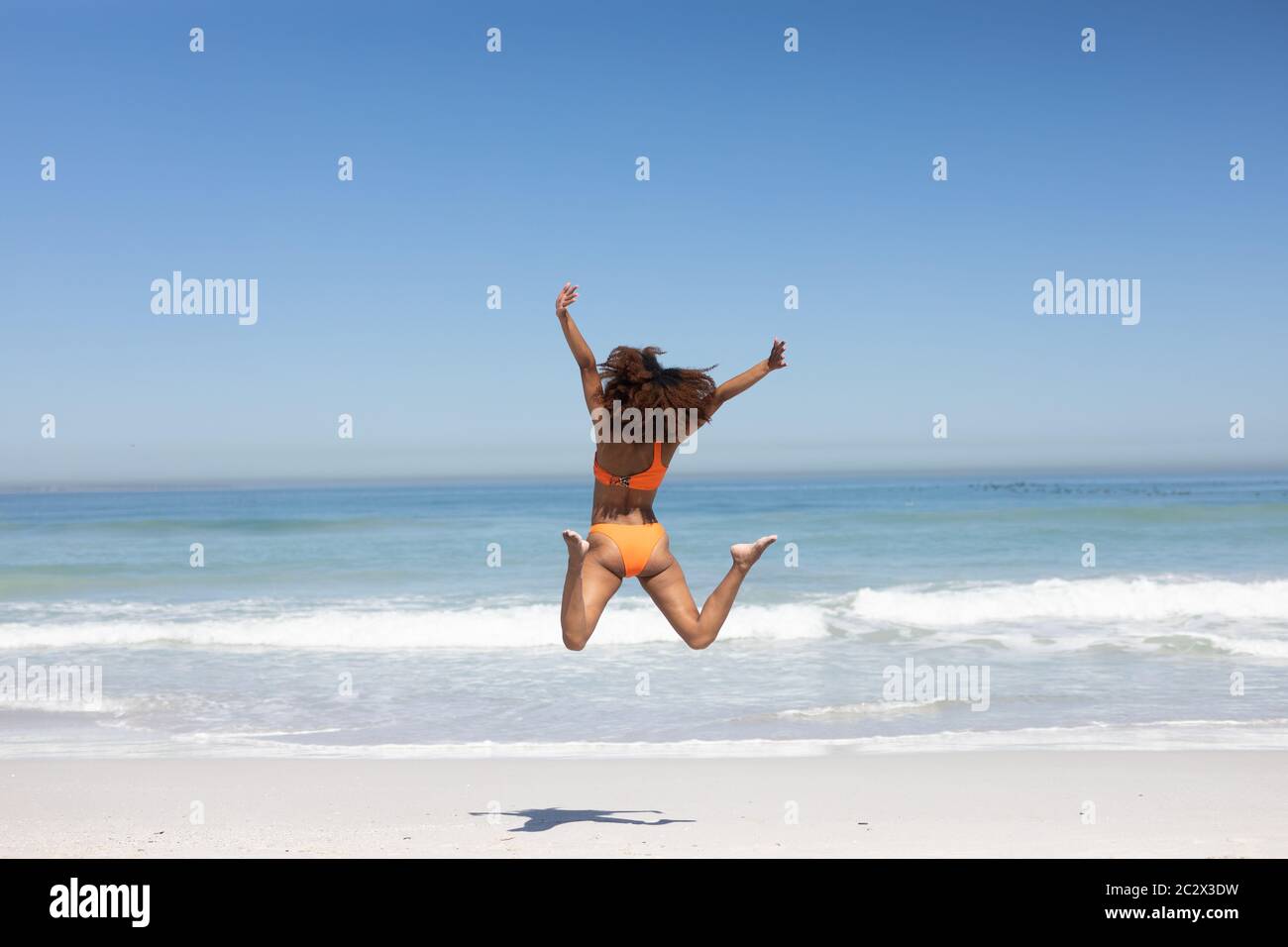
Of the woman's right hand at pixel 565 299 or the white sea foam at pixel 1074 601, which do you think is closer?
the woman's right hand at pixel 565 299

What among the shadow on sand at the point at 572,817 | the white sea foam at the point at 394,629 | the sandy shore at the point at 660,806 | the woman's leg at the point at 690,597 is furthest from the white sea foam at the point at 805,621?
the woman's leg at the point at 690,597

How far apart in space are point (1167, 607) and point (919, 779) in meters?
11.3

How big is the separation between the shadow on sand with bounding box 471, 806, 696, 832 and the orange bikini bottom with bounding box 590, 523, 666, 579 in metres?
1.76

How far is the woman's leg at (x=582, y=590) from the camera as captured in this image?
4.89 meters

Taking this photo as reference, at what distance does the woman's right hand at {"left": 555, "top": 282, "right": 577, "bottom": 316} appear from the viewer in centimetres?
499

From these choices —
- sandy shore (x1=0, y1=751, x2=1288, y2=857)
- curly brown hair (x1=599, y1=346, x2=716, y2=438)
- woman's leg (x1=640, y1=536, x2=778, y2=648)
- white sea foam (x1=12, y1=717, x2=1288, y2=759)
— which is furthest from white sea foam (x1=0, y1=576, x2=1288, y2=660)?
curly brown hair (x1=599, y1=346, x2=716, y2=438)

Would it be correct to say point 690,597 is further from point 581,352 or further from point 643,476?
point 581,352

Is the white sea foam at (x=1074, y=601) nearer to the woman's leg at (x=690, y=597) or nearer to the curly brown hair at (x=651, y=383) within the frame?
the woman's leg at (x=690, y=597)

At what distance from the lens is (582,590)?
5.07 metres

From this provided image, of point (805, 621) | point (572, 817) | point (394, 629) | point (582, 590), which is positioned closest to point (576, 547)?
point (582, 590)

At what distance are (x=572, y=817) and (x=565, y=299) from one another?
10.3 feet

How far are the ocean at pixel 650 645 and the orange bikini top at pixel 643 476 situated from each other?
3.43 meters

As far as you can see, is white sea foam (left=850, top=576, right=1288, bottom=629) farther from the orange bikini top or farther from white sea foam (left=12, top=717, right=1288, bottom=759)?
the orange bikini top

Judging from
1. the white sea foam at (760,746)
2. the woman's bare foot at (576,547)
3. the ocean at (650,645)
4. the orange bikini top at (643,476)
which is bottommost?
the white sea foam at (760,746)
